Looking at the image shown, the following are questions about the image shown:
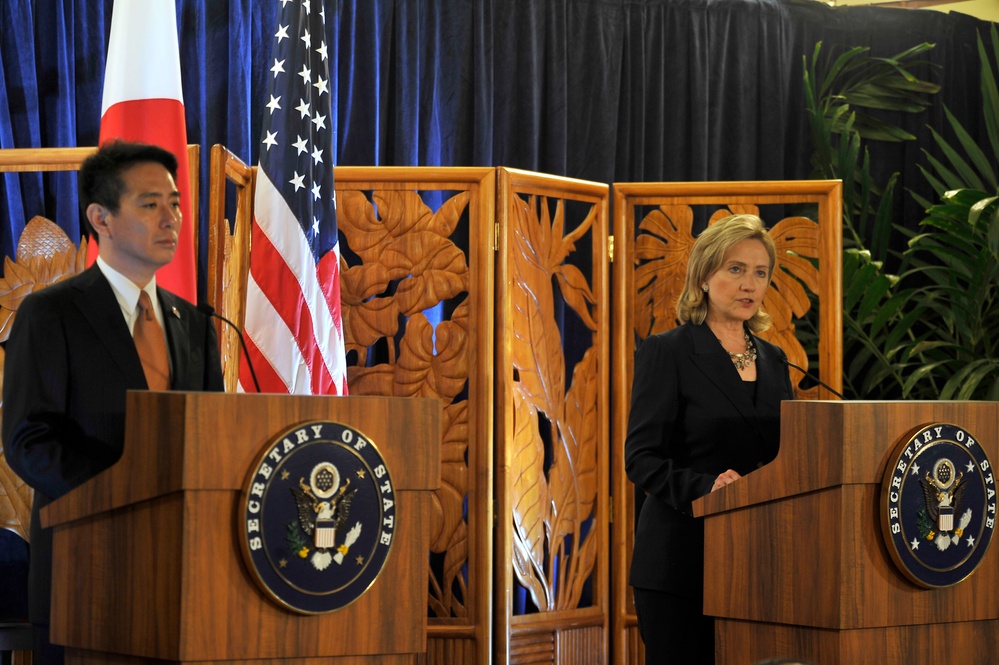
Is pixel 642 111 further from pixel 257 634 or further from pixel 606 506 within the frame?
pixel 257 634

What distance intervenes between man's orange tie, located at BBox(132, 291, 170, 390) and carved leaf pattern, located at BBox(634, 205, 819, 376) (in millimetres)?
2542

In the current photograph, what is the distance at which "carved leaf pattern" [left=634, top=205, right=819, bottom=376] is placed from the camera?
438 centimetres

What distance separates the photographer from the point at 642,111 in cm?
543

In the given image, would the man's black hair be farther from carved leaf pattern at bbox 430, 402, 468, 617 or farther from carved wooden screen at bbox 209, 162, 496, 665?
carved leaf pattern at bbox 430, 402, 468, 617

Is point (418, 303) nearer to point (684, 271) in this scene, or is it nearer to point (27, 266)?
point (684, 271)

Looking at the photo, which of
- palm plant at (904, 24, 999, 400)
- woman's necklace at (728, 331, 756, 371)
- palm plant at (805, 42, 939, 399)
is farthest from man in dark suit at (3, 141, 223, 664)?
palm plant at (904, 24, 999, 400)

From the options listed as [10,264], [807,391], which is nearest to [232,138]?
[10,264]

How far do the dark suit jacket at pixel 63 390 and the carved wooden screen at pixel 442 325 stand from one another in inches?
82.3

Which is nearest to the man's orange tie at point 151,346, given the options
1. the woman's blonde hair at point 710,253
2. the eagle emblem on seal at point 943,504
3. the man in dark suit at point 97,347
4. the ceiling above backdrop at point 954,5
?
the man in dark suit at point 97,347

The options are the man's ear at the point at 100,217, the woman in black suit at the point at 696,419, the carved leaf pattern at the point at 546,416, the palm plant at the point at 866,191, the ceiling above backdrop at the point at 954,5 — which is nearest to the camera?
the man's ear at the point at 100,217

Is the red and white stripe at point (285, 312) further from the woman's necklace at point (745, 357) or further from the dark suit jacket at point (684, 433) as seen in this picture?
the woman's necklace at point (745, 357)

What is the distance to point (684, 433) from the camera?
274cm

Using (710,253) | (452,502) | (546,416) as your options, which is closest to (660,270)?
(546,416)

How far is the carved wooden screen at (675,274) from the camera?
14.1 ft
